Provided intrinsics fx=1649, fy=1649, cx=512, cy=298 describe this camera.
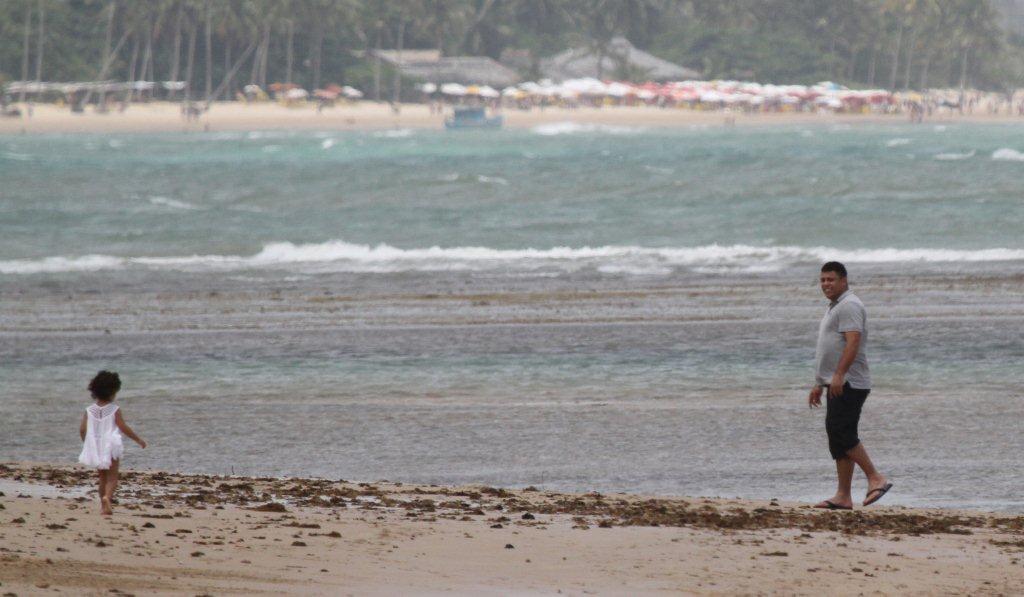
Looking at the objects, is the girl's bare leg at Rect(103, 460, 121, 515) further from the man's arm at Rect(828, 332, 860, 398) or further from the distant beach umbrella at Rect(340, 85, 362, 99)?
the distant beach umbrella at Rect(340, 85, 362, 99)

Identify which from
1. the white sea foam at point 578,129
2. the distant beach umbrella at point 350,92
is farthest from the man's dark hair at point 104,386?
the distant beach umbrella at point 350,92

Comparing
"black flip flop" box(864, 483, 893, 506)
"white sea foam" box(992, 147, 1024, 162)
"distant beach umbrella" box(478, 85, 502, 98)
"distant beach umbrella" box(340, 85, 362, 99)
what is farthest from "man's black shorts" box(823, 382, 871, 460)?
"distant beach umbrella" box(478, 85, 502, 98)

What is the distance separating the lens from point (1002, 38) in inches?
6850

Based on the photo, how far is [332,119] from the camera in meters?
114

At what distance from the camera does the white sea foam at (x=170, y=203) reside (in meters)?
43.3

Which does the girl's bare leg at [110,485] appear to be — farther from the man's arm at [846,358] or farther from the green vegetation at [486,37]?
the green vegetation at [486,37]

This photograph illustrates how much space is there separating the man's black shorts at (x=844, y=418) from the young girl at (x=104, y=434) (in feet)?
11.3

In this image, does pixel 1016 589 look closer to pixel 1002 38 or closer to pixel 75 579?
pixel 75 579

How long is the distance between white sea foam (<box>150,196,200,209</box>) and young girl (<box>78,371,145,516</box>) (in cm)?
3586

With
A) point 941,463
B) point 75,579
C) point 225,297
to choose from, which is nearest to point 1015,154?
point 225,297

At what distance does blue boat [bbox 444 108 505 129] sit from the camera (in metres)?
109

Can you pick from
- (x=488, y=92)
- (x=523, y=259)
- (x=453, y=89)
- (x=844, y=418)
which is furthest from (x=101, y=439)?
(x=488, y=92)

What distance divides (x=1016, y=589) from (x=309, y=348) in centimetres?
1033

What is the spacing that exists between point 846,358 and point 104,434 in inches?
143
